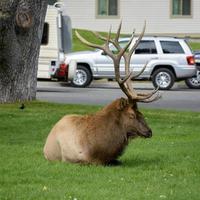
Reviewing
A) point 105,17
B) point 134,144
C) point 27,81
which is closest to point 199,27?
point 105,17

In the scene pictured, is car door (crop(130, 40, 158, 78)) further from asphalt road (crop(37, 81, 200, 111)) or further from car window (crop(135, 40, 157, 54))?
asphalt road (crop(37, 81, 200, 111))

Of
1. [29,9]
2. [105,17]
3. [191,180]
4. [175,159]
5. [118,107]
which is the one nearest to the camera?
[191,180]

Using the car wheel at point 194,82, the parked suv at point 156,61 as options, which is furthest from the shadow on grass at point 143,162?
the car wheel at point 194,82

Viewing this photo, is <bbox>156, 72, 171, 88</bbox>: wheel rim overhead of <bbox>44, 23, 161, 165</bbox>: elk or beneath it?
beneath

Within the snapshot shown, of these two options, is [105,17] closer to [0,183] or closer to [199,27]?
[199,27]

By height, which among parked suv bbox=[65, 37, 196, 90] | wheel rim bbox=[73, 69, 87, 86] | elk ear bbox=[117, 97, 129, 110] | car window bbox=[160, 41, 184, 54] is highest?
elk ear bbox=[117, 97, 129, 110]

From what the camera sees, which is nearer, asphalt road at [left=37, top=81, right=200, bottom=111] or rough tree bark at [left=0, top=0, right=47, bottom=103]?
rough tree bark at [left=0, top=0, right=47, bottom=103]

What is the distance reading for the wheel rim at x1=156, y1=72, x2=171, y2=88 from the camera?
2902cm

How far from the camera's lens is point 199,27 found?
4656 cm

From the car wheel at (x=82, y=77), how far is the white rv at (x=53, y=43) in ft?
2.90

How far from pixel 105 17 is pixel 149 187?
38.3 m

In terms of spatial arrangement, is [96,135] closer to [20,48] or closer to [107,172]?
[107,172]

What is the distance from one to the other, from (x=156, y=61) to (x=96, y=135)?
1902cm

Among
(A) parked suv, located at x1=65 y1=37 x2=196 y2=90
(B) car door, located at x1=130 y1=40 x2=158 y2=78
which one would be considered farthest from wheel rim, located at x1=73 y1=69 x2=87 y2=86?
(B) car door, located at x1=130 y1=40 x2=158 y2=78
